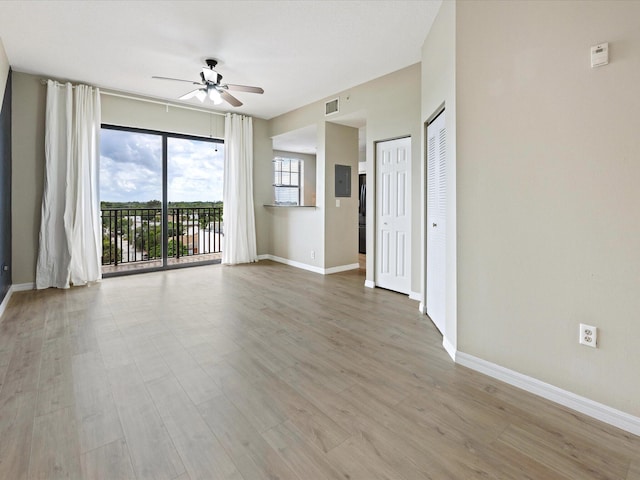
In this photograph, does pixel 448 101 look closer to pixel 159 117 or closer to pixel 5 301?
pixel 159 117

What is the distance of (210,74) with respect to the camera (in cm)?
378

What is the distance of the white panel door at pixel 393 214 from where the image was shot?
411cm

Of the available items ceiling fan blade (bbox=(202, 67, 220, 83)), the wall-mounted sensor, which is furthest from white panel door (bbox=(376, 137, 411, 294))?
the wall-mounted sensor

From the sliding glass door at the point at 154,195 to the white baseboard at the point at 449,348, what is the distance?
476 cm

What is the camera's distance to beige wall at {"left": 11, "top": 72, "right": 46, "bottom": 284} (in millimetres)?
4230

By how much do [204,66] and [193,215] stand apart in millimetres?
3309

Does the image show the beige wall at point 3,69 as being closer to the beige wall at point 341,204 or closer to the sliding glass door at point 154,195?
the sliding glass door at point 154,195

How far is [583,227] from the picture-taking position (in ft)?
5.90

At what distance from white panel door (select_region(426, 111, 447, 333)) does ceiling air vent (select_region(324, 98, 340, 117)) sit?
2004 millimetres

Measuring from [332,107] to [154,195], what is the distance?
339 centimetres

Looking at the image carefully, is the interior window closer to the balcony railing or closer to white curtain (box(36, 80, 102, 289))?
the balcony railing

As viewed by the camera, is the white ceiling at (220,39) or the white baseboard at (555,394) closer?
the white baseboard at (555,394)

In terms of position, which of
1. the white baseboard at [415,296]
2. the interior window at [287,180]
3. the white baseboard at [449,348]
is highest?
the interior window at [287,180]

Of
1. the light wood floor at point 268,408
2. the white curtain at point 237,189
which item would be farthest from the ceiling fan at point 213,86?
the light wood floor at point 268,408
